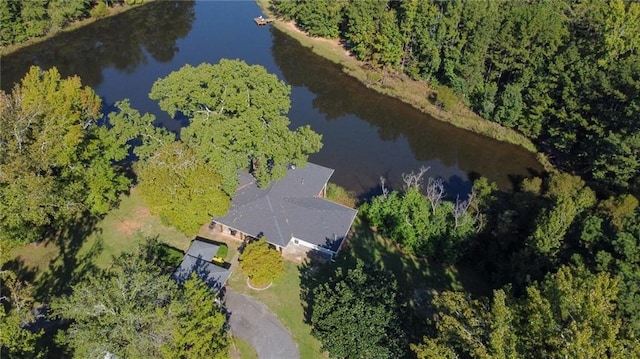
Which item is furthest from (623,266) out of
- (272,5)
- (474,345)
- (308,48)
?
(272,5)

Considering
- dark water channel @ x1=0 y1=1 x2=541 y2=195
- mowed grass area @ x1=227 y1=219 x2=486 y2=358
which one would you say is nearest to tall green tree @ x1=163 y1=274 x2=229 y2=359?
mowed grass area @ x1=227 y1=219 x2=486 y2=358

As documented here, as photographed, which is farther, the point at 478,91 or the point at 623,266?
Result: the point at 478,91

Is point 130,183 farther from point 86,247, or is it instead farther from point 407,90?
point 407,90

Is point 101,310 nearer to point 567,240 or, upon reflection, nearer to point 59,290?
point 59,290

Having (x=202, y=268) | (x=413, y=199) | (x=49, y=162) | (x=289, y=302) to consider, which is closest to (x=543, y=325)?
(x=413, y=199)

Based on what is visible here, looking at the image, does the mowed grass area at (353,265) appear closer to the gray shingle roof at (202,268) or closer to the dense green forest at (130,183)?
the gray shingle roof at (202,268)
